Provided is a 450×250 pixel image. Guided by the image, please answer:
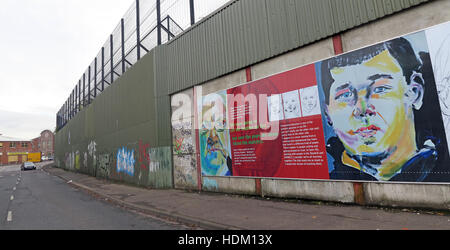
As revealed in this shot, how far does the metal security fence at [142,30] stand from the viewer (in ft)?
40.6

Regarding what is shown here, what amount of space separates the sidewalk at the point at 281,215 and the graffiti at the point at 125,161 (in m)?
7.32

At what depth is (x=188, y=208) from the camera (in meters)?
7.80

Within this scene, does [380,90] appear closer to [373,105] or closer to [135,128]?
[373,105]

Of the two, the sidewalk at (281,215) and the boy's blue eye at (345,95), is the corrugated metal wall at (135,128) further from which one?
the boy's blue eye at (345,95)

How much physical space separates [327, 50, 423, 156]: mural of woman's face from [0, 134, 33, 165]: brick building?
333ft

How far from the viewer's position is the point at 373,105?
6.43m

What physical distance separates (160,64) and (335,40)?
9.56m

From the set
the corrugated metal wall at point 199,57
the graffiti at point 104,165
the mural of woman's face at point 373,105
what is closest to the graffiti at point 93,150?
the graffiti at point 104,165

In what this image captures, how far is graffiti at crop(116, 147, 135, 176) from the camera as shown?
15.9 meters

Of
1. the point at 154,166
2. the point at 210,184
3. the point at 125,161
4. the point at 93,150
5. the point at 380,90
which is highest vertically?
the point at 380,90

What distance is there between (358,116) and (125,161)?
15.1 meters

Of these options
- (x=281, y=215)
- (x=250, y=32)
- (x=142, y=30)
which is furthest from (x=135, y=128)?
(x=281, y=215)
